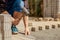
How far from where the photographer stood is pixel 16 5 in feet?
20.0

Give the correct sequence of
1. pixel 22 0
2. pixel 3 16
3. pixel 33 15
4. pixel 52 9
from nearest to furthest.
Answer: pixel 3 16, pixel 22 0, pixel 52 9, pixel 33 15

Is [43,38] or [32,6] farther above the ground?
[32,6]

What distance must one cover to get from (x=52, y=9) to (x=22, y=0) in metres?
5.90

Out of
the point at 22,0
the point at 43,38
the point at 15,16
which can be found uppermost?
the point at 22,0

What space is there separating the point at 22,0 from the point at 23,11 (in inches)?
18.7

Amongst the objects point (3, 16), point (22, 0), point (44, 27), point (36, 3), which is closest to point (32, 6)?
point (36, 3)

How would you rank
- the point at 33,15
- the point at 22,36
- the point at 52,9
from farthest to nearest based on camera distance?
the point at 33,15 → the point at 52,9 → the point at 22,36

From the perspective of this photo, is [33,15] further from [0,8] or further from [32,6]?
[0,8]

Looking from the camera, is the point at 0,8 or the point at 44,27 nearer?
the point at 0,8

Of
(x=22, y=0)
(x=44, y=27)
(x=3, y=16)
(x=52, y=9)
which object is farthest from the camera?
(x=52, y=9)

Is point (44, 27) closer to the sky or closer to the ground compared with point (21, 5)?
closer to the ground

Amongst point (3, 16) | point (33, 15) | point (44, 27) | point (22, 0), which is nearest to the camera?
point (3, 16)

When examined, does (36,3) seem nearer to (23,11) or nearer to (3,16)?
(23,11)

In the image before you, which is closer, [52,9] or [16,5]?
[16,5]
